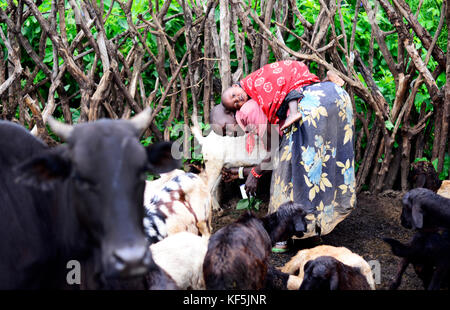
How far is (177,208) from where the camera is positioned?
17.2 ft

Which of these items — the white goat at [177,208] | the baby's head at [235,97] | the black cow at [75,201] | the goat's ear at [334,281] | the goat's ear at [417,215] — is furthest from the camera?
the baby's head at [235,97]

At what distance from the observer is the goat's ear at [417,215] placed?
4.45 metres

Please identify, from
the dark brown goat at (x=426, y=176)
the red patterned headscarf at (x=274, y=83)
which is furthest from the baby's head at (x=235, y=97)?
the dark brown goat at (x=426, y=176)

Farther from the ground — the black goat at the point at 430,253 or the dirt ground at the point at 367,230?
the black goat at the point at 430,253

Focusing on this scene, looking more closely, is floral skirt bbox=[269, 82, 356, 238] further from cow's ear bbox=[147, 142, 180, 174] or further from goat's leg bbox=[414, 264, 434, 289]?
cow's ear bbox=[147, 142, 180, 174]

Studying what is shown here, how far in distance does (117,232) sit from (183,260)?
1784 millimetres

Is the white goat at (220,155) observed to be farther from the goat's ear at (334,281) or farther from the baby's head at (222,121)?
the goat's ear at (334,281)

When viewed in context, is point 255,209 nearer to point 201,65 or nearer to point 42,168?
point 201,65

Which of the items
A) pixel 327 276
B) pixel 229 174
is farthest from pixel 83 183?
pixel 229 174

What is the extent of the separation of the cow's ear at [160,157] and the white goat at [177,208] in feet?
6.52

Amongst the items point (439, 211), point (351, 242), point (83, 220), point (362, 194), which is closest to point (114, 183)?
point (83, 220)

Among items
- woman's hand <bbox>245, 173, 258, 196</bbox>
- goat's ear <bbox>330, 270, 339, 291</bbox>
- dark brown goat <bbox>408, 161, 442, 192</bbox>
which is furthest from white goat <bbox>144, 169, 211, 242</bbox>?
dark brown goat <bbox>408, 161, 442, 192</bbox>

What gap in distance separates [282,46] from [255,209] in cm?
218

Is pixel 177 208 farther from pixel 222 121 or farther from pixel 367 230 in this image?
pixel 367 230
